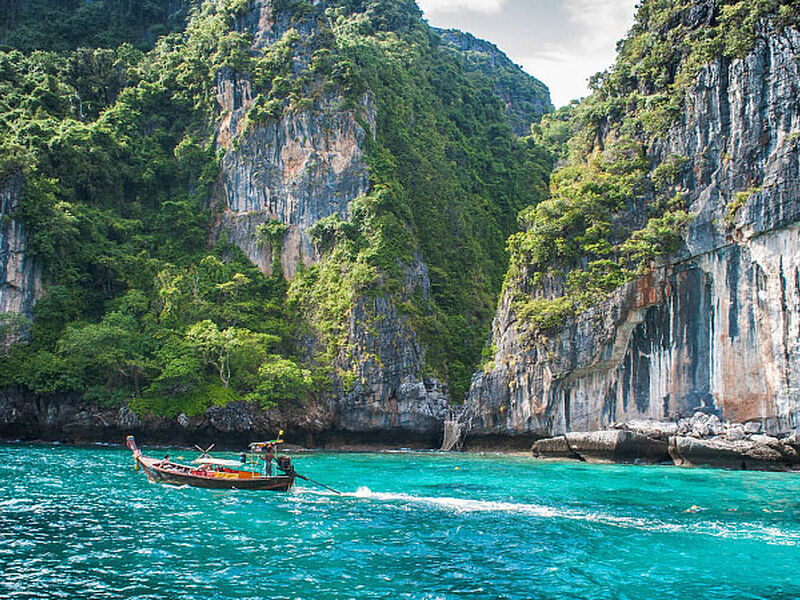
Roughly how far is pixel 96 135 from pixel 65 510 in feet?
130

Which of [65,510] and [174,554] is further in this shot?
[65,510]

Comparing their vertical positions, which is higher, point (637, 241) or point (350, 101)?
point (350, 101)

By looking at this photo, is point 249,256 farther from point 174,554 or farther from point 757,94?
point 174,554

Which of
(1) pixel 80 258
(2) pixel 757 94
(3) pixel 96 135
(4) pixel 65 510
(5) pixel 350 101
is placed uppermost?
(5) pixel 350 101

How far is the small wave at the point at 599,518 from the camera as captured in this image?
15.7 metres

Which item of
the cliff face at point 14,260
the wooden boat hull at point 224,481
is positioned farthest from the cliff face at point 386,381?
the wooden boat hull at point 224,481

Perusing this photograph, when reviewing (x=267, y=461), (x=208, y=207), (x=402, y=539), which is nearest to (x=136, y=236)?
(x=208, y=207)

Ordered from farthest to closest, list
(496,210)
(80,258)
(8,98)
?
(496,210) < (8,98) < (80,258)

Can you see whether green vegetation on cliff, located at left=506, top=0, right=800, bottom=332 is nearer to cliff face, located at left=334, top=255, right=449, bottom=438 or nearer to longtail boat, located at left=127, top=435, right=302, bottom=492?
cliff face, located at left=334, top=255, right=449, bottom=438

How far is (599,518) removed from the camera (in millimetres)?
17547

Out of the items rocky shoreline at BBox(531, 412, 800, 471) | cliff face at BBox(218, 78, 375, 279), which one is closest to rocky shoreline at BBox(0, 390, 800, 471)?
rocky shoreline at BBox(531, 412, 800, 471)

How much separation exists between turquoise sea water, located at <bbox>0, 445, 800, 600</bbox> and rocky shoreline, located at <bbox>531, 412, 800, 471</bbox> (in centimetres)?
443

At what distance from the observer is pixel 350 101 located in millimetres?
51969

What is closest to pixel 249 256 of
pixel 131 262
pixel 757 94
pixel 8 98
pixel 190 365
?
pixel 131 262
